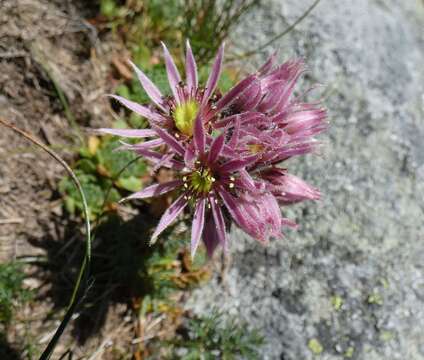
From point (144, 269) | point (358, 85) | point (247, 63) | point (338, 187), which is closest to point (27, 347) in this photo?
point (144, 269)

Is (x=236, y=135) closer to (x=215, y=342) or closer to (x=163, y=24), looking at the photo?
(x=215, y=342)

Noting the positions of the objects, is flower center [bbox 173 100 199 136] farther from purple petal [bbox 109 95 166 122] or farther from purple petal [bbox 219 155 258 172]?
purple petal [bbox 219 155 258 172]

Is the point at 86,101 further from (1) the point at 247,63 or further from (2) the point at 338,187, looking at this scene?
(2) the point at 338,187

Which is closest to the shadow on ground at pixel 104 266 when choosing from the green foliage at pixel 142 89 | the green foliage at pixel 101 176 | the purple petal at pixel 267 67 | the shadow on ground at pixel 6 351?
the green foliage at pixel 101 176

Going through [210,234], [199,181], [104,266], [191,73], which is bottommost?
[104,266]

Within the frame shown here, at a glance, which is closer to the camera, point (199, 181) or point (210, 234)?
point (199, 181)

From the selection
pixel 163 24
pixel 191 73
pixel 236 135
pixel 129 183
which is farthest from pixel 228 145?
pixel 163 24

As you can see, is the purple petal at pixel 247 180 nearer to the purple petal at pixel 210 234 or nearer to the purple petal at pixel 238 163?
the purple petal at pixel 238 163
